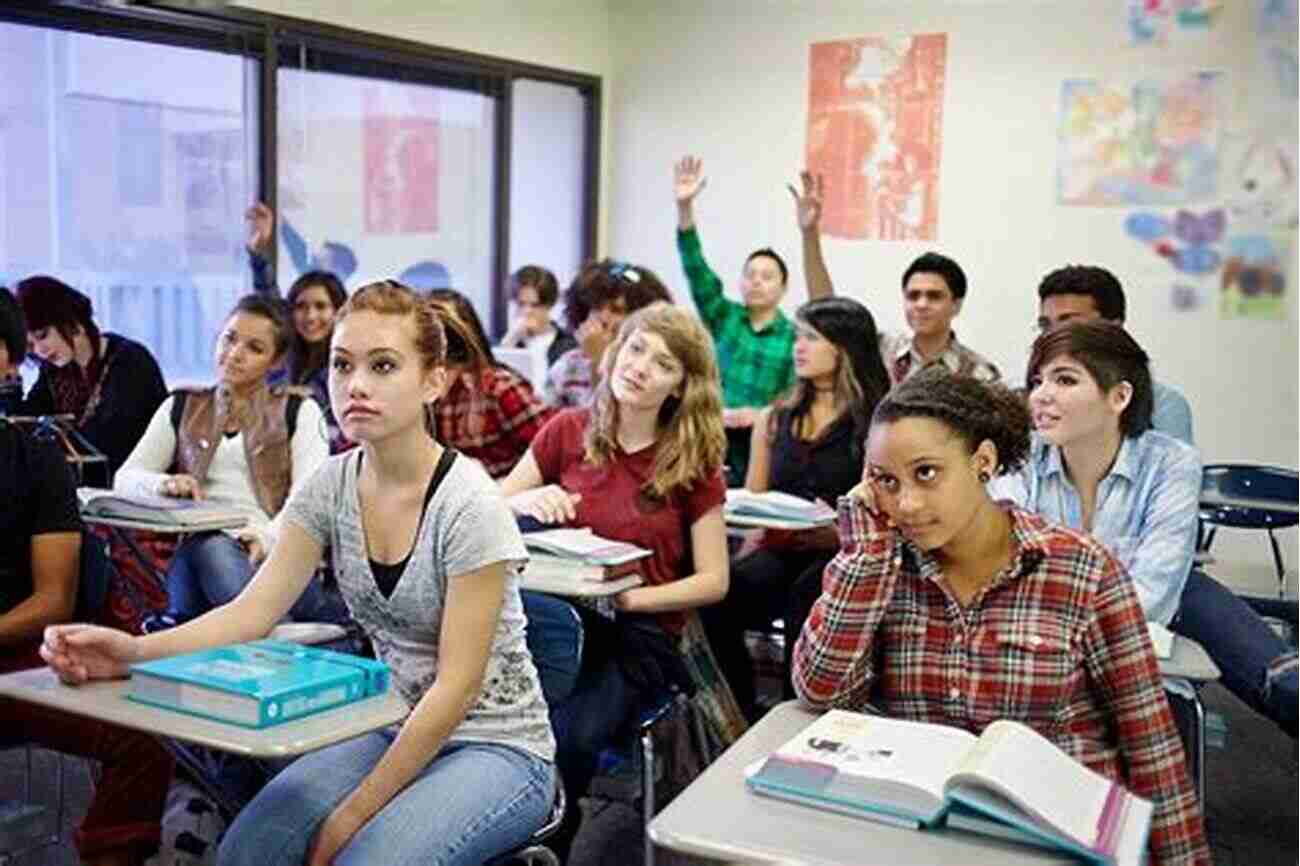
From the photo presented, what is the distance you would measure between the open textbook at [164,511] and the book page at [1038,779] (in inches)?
79.0

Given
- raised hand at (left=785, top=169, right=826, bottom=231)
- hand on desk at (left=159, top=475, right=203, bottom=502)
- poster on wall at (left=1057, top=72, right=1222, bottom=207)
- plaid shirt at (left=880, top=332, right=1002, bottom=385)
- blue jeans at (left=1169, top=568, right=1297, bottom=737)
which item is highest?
poster on wall at (left=1057, top=72, right=1222, bottom=207)

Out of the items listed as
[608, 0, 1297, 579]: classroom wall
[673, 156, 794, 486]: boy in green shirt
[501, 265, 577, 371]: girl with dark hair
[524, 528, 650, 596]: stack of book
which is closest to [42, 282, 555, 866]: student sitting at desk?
[524, 528, 650, 596]: stack of book

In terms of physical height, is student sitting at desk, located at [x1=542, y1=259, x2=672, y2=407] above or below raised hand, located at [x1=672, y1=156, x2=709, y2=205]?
below

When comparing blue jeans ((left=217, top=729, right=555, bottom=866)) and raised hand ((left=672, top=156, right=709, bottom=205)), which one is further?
raised hand ((left=672, top=156, right=709, bottom=205))

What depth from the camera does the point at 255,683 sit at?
65.5 inches

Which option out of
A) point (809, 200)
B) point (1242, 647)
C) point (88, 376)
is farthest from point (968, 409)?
point (809, 200)

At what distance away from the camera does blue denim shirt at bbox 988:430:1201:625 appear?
105 inches

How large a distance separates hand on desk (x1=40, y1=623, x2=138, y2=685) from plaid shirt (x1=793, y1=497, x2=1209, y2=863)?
90cm

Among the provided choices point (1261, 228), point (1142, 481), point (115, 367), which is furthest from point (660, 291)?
point (1261, 228)

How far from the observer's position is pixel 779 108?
633 centimetres

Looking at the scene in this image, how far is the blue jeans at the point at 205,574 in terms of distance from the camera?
306cm

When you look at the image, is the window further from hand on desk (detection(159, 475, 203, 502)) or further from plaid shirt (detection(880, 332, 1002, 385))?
plaid shirt (detection(880, 332, 1002, 385))

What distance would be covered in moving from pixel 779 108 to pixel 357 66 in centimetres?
191

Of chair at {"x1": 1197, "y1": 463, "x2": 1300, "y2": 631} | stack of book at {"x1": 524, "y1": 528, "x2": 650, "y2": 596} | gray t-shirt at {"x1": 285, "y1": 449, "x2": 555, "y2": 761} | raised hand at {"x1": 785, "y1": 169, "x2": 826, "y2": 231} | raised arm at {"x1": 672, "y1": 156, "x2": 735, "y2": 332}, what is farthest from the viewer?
raised hand at {"x1": 785, "y1": 169, "x2": 826, "y2": 231}
